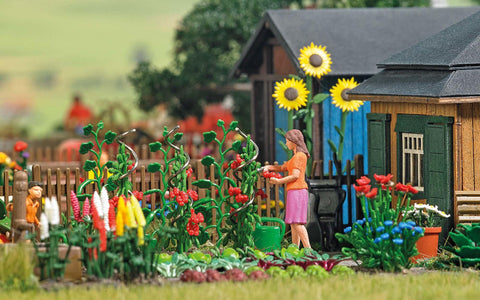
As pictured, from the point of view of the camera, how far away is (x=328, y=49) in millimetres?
19484

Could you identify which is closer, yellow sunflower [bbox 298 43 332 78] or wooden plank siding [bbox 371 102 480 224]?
wooden plank siding [bbox 371 102 480 224]

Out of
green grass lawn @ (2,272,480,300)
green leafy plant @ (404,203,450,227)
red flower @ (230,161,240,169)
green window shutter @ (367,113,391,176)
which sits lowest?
green grass lawn @ (2,272,480,300)

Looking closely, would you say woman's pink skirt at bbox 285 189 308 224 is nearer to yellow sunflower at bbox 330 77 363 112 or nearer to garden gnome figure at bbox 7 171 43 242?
garden gnome figure at bbox 7 171 43 242

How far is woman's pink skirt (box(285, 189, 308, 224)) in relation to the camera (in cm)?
1409

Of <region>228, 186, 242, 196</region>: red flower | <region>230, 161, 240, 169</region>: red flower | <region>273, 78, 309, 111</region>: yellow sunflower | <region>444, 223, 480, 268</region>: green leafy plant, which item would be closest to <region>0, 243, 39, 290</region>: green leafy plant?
<region>228, 186, 242, 196</region>: red flower

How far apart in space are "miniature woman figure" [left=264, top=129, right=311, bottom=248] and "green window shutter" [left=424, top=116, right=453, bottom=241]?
72.4 inches

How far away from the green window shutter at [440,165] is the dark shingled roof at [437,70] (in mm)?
484

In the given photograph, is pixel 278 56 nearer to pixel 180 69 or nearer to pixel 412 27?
pixel 412 27

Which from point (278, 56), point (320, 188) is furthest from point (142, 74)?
point (320, 188)

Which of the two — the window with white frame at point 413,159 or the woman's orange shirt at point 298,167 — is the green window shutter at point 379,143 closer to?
the window with white frame at point 413,159

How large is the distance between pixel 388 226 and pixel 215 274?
2250 millimetres

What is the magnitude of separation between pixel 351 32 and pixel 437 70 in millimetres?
5618

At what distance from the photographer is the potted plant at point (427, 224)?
45.2ft

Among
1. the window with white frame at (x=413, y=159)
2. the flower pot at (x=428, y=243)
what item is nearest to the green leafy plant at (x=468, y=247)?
the flower pot at (x=428, y=243)
